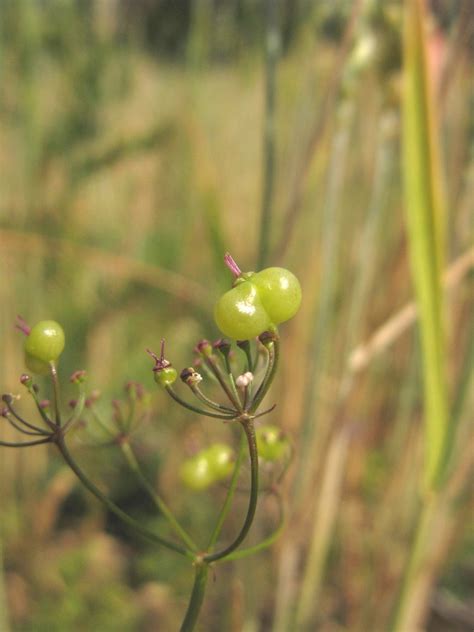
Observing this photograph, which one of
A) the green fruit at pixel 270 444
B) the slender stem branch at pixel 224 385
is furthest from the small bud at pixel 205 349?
the green fruit at pixel 270 444

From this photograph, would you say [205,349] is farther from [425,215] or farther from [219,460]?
[425,215]

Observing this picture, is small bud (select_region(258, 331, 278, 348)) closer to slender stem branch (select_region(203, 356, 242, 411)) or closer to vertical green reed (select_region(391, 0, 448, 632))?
slender stem branch (select_region(203, 356, 242, 411))

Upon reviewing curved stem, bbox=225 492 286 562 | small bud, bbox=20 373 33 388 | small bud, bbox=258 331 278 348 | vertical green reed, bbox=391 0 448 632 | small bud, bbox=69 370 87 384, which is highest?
vertical green reed, bbox=391 0 448 632

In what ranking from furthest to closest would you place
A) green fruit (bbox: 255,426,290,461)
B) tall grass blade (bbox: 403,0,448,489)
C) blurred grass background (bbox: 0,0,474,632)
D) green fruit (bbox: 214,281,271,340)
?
blurred grass background (bbox: 0,0,474,632)
tall grass blade (bbox: 403,0,448,489)
green fruit (bbox: 255,426,290,461)
green fruit (bbox: 214,281,271,340)

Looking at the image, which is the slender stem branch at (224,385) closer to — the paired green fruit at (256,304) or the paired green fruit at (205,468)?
the paired green fruit at (256,304)

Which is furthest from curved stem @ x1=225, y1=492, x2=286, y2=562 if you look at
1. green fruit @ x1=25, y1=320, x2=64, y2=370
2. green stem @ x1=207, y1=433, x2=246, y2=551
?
green fruit @ x1=25, y1=320, x2=64, y2=370

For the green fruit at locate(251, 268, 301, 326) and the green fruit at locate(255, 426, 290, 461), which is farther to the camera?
the green fruit at locate(255, 426, 290, 461)
